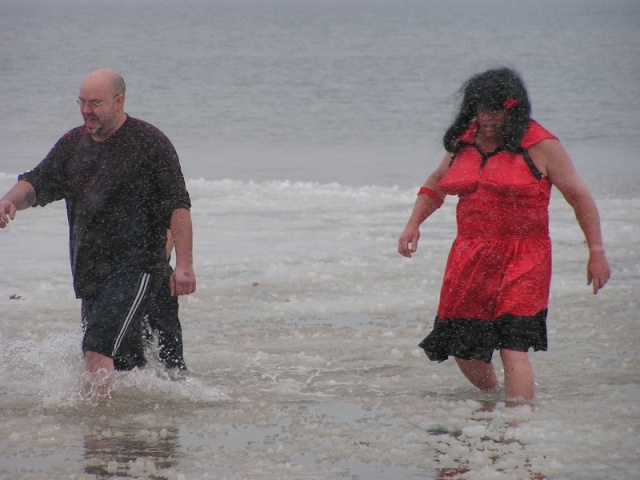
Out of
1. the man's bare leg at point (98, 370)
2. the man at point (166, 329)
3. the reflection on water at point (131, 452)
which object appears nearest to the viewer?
the reflection on water at point (131, 452)

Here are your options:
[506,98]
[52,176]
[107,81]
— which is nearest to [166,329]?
[52,176]

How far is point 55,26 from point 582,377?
5286 inches

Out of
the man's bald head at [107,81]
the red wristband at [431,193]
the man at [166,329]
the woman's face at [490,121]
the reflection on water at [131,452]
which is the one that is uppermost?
the man's bald head at [107,81]

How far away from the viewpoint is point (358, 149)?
3097cm

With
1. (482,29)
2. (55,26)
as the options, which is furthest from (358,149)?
(55,26)

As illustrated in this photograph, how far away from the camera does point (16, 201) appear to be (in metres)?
5.61

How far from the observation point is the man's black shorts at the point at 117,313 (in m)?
5.54

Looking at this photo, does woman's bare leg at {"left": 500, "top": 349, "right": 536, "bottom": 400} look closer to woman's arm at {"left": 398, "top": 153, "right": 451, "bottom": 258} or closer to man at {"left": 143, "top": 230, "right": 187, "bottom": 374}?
woman's arm at {"left": 398, "top": 153, "right": 451, "bottom": 258}

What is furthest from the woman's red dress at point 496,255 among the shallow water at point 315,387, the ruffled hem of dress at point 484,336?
the shallow water at point 315,387

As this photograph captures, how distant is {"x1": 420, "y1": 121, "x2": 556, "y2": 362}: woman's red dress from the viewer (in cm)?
552

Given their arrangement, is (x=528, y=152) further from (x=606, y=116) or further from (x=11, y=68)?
(x=11, y=68)

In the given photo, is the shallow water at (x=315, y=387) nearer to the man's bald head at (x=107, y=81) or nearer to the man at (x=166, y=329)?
the man at (x=166, y=329)

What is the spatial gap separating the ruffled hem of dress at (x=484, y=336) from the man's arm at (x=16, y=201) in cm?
219

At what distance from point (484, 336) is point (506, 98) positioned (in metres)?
1.21
